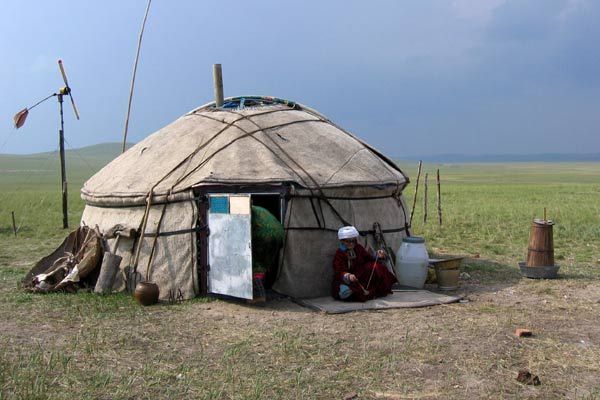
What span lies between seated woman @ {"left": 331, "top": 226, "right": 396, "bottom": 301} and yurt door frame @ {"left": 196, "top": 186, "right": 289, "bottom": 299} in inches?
31.9

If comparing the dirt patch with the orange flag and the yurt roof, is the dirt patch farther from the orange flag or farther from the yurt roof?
the orange flag

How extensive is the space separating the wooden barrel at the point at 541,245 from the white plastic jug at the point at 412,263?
1.58 meters

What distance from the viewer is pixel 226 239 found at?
25.6ft

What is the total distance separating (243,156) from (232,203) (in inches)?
34.2

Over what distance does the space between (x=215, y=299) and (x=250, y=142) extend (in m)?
1.99

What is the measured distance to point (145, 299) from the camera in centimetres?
775

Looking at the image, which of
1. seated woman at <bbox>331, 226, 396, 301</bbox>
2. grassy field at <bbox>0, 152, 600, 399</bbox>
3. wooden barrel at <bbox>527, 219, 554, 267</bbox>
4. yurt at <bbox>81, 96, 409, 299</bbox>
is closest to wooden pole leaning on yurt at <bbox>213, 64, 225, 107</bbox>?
yurt at <bbox>81, 96, 409, 299</bbox>

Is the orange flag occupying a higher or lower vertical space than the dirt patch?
higher

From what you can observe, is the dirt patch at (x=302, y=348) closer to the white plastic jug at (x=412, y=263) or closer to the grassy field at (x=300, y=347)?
the grassy field at (x=300, y=347)

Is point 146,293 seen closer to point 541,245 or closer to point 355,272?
point 355,272

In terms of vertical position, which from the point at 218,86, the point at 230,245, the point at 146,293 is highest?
the point at 218,86

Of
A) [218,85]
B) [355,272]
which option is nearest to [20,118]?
[218,85]

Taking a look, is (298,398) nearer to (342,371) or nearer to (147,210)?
(342,371)

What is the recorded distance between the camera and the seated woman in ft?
25.5
